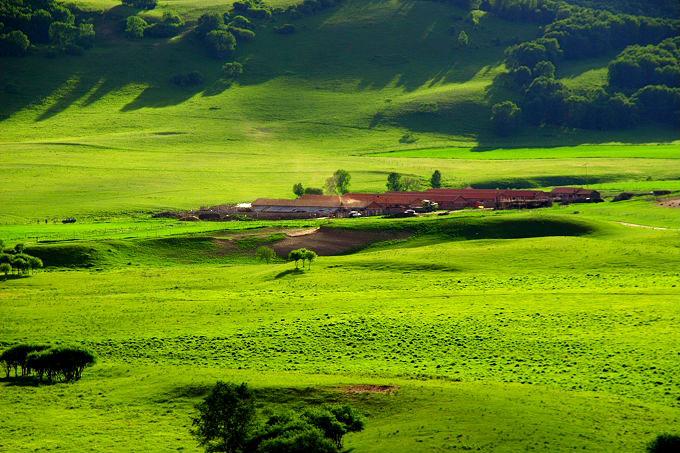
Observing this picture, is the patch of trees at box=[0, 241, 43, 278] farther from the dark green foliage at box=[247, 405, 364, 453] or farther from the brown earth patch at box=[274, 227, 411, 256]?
the dark green foliage at box=[247, 405, 364, 453]

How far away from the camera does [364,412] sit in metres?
53.8

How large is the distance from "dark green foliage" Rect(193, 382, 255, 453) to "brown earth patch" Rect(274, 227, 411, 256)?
175 feet

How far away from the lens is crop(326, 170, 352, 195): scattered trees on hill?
154875mm

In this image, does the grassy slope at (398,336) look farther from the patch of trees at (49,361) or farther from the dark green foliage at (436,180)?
the dark green foliage at (436,180)

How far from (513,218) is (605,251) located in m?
14.8

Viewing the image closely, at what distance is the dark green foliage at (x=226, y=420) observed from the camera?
4906 centimetres

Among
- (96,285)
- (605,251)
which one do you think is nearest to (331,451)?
Answer: (96,285)

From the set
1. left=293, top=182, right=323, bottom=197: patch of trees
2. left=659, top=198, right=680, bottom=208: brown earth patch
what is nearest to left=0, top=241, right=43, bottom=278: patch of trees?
left=293, top=182, right=323, bottom=197: patch of trees

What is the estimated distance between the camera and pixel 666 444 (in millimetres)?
46000

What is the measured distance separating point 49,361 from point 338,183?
313 ft

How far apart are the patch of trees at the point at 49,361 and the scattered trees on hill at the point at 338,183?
303ft

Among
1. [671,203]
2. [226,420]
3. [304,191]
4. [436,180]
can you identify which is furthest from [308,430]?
Answer: [436,180]

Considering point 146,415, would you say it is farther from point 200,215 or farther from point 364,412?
point 200,215

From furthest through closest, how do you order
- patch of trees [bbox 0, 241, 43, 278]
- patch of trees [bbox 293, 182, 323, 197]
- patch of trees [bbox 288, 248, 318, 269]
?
patch of trees [bbox 293, 182, 323, 197]
patch of trees [bbox 288, 248, 318, 269]
patch of trees [bbox 0, 241, 43, 278]
